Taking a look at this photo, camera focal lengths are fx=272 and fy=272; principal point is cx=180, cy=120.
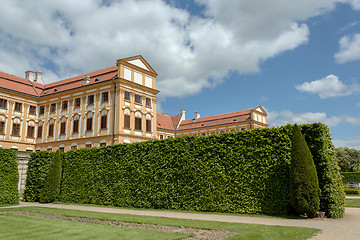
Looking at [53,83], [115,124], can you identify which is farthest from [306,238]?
[53,83]

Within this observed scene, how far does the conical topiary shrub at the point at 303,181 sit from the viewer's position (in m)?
9.91

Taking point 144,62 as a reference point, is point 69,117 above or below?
below

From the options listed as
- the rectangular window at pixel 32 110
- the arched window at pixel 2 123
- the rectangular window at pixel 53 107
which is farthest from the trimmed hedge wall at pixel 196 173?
the rectangular window at pixel 32 110

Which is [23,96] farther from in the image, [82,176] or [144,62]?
[82,176]

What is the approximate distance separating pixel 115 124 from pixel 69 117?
7.69 meters

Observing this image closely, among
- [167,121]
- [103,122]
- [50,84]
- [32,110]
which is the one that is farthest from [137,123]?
[167,121]

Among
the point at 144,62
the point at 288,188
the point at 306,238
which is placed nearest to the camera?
the point at 306,238

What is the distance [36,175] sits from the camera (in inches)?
730

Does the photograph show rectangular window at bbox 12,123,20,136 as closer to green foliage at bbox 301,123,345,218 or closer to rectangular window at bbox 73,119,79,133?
rectangular window at bbox 73,119,79,133

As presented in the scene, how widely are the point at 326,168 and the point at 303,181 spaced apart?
1.26 meters

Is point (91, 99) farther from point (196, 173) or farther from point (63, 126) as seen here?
point (196, 173)

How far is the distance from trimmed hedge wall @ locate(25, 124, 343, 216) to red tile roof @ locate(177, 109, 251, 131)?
38.0 metres

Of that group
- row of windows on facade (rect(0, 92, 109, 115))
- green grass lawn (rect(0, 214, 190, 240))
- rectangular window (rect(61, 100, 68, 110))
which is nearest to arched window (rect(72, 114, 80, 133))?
row of windows on facade (rect(0, 92, 109, 115))

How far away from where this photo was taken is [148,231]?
7.38 meters
